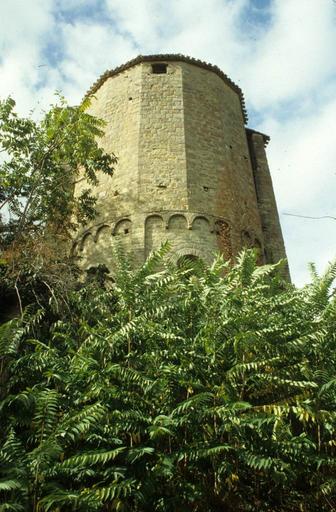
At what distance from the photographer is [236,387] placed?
5.83 metres

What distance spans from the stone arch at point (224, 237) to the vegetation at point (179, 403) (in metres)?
5.33

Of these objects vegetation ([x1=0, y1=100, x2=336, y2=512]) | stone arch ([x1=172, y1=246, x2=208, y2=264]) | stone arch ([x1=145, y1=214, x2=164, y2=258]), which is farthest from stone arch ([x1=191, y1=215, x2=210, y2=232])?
vegetation ([x1=0, y1=100, x2=336, y2=512])

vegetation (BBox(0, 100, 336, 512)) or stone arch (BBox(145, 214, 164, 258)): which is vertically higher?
stone arch (BBox(145, 214, 164, 258))

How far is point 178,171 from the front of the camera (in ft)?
45.9

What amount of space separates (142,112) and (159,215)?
13.2ft

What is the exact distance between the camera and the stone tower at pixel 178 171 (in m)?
13.2

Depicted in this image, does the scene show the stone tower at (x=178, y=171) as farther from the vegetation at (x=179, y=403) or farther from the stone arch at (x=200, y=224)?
the vegetation at (x=179, y=403)

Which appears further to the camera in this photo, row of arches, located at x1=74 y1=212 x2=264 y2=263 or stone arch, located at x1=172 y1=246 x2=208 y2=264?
row of arches, located at x1=74 y1=212 x2=264 y2=263

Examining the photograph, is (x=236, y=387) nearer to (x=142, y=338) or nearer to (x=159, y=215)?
(x=142, y=338)

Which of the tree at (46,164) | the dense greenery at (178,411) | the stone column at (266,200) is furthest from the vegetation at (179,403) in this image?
the stone column at (266,200)

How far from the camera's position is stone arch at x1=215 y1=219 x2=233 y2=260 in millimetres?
13202

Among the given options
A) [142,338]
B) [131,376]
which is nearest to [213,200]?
[142,338]

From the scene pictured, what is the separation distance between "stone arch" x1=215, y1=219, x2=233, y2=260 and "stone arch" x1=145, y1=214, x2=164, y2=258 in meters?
1.59

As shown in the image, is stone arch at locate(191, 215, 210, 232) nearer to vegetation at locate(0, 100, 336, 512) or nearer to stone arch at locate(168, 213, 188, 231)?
stone arch at locate(168, 213, 188, 231)
